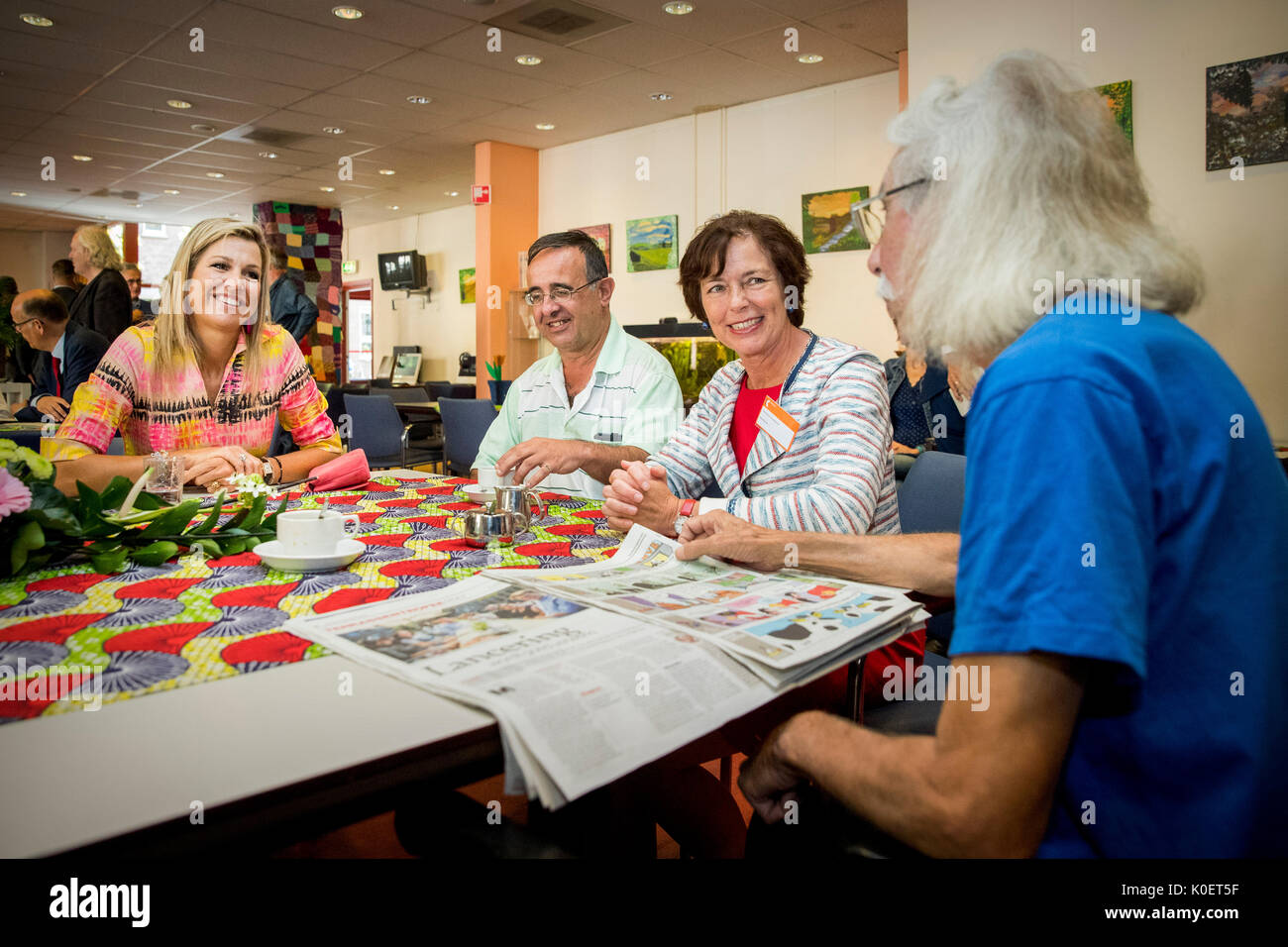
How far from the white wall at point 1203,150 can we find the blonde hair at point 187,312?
10.3 feet

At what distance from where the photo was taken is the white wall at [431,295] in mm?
11391

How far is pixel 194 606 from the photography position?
105 cm

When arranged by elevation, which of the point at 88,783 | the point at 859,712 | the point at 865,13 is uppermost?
the point at 865,13

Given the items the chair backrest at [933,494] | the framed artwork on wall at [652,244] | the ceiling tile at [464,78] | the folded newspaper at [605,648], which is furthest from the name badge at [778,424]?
the framed artwork on wall at [652,244]

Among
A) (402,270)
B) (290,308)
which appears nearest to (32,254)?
(402,270)

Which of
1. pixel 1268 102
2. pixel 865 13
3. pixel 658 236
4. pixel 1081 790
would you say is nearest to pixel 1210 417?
pixel 1081 790

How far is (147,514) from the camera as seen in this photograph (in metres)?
1.35

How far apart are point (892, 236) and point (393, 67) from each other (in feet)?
20.8

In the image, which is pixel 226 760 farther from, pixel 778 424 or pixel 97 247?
pixel 97 247

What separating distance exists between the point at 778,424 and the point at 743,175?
20.3 ft

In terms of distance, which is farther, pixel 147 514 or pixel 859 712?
pixel 147 514

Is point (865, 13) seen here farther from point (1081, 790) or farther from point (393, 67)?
point (1081, 790)

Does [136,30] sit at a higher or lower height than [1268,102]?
higher

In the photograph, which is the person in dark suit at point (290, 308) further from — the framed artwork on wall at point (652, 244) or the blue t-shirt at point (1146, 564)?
the blue t-shirt at point (1146, 564)
